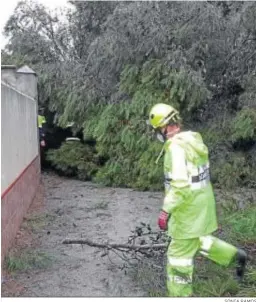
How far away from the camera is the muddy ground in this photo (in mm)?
4812

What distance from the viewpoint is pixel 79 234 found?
684 cm

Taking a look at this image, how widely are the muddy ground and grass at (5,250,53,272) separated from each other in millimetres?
53

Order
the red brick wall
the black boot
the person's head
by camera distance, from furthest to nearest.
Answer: the red brick wall → the black boot → the person's head

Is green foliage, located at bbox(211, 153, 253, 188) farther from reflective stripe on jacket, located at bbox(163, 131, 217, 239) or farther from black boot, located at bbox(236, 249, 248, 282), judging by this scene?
reflective stripe on jacket, located at bbox(163, 131, 217, 239)

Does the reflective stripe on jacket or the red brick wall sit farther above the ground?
the reflective stripe on jacket

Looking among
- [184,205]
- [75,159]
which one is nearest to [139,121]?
[75,159]

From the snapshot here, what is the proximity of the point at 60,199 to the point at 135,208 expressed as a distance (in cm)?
166

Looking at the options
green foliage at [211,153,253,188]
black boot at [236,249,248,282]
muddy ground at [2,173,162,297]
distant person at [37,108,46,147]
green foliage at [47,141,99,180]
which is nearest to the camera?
black boot at [236,249,248,282]

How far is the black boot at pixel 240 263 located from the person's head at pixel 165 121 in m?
1.25

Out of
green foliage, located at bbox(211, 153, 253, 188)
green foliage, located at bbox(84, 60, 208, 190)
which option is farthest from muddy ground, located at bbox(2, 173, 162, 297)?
green foliage, located at bbox(211, 153, 253, 188)

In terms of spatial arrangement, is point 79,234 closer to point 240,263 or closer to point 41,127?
point 240,263

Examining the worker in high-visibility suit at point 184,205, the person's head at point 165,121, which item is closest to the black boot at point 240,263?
the worker in high-visibility suit at point 184,205

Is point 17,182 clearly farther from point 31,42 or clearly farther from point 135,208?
point 31,42

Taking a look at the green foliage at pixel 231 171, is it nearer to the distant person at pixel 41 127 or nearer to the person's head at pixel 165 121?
the distant person at pixel 41 127
